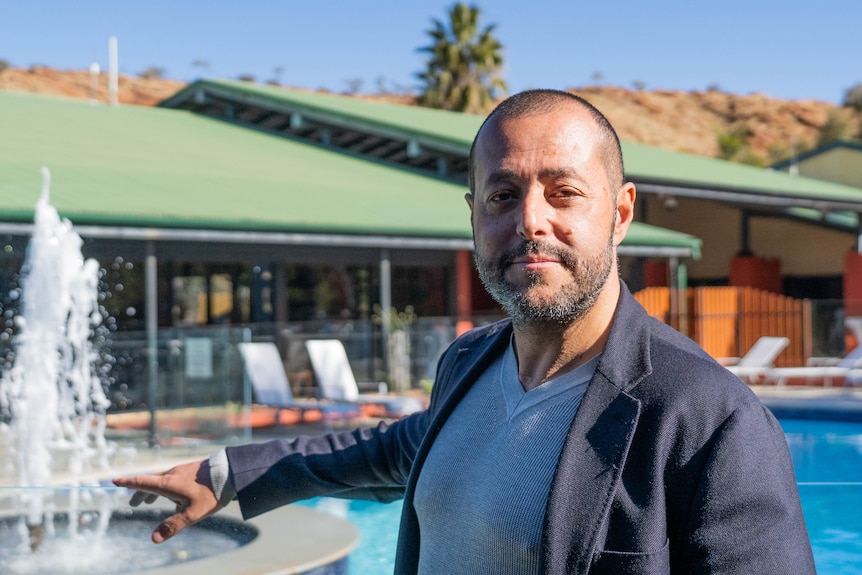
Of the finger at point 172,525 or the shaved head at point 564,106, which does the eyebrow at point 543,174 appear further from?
the finger at point 172,525

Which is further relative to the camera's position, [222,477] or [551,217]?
[222,477]

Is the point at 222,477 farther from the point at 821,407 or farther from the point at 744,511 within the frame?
the point at 821,407

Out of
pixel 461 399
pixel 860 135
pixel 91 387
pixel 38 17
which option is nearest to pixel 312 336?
pixel 91 387

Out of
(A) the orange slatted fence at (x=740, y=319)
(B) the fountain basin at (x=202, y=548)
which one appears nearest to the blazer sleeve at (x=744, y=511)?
(B) the fountain basin at (x=202, y=548)

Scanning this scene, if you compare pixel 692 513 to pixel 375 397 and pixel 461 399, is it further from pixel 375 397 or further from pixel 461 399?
pixel 375 397

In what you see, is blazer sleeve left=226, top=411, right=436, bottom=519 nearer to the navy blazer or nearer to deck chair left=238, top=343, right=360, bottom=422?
the navy blazer

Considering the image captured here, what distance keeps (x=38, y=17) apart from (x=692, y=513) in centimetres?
8929

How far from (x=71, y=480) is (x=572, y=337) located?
854 centimetres

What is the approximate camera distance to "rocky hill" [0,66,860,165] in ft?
260

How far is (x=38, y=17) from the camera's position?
3248 inches

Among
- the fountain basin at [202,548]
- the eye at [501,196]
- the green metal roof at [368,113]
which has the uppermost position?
the green metal roof at [368,113]

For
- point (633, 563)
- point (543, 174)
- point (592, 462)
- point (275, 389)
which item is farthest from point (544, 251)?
point (275, 389)

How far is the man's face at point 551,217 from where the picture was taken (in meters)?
1.92

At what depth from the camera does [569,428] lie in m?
1.84
